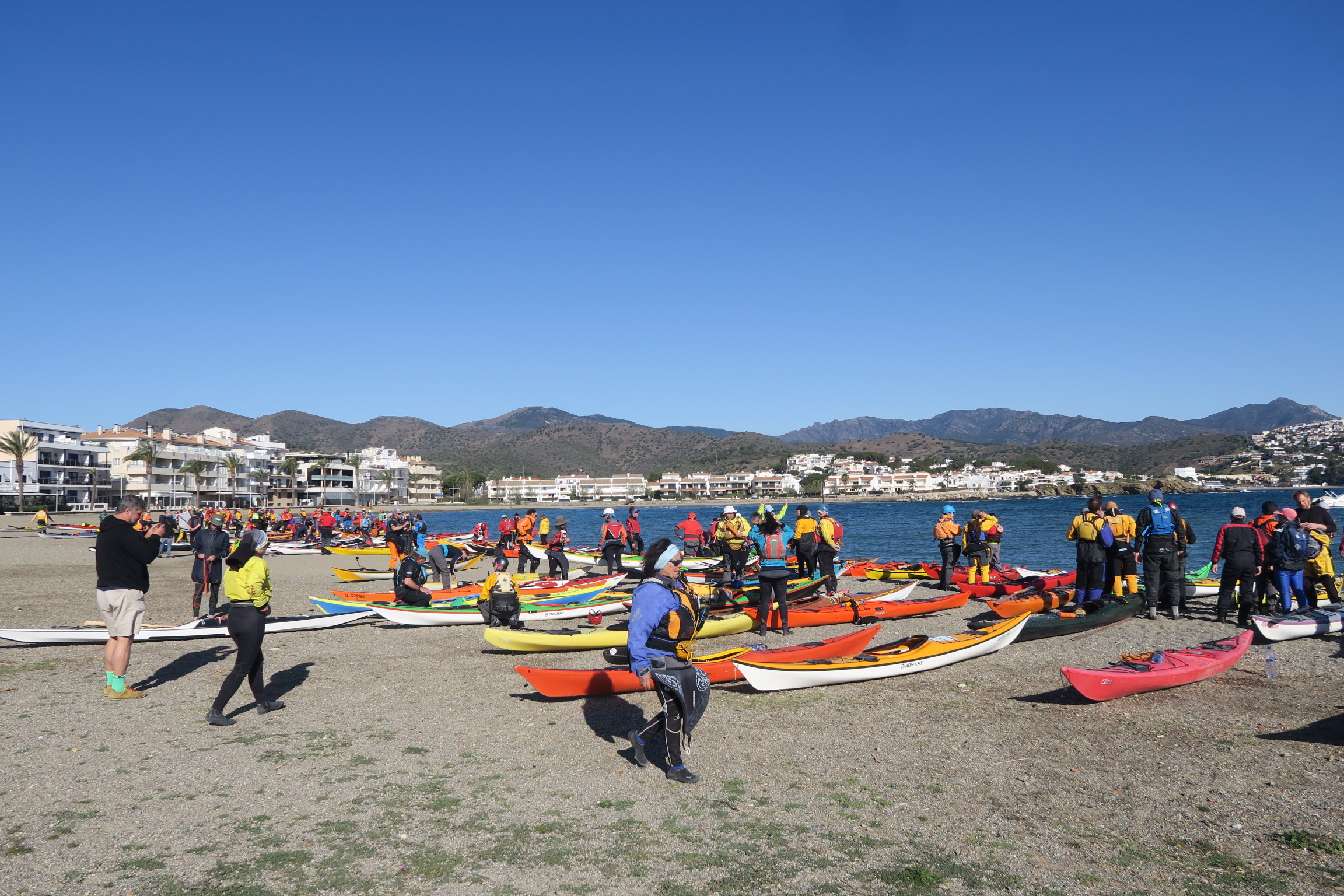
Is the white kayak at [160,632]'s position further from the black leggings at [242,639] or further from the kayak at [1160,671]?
the kayak at [1160,671]

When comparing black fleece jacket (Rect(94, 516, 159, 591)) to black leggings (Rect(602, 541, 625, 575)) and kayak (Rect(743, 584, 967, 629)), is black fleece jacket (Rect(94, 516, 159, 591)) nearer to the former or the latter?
kayak (Rect(743, 584, 967, 629))

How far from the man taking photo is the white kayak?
270cm

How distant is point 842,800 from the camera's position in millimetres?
5996

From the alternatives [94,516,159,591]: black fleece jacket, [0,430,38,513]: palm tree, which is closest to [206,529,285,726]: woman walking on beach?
[94,516,159,591]: black fleece jacket

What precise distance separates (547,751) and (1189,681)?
7.64 meters

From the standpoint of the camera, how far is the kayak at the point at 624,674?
8.65 metres

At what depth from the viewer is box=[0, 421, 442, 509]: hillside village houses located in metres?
80.6

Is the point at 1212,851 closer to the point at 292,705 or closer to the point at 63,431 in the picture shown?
the point at 292,705

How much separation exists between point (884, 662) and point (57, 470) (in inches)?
3815

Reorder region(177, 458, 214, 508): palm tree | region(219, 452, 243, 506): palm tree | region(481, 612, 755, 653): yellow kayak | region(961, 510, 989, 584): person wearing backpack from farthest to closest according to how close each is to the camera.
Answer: region(219, 452, 243, 506): palm tree < region(177, 458, 214, 508): palm tree < region(961, 510, 989, 584): person wearing backpack < region(481, 612, 755, 653): yellow kayak

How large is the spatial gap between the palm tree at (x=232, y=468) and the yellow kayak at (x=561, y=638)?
314ft

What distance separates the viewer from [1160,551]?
13359 mm

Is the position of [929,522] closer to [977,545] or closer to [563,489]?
[977,545]

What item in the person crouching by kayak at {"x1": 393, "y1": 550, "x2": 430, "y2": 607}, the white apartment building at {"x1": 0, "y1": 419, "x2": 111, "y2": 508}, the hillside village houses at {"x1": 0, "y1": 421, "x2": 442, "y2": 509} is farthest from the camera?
the hillside village houses at {"x1": 0, "y1": 421, "x2": 442, "y2": 509}
